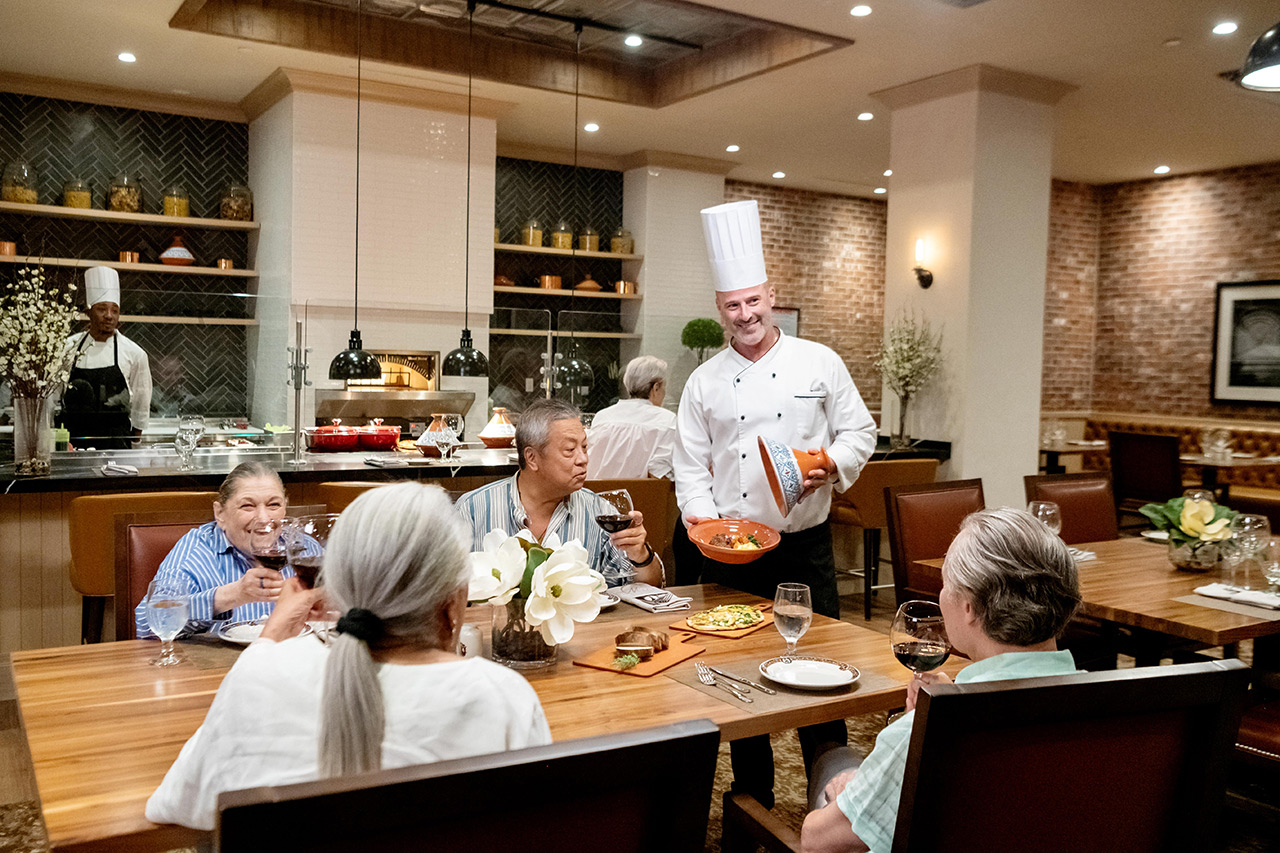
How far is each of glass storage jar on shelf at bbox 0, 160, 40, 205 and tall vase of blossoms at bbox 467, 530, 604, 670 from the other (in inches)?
252

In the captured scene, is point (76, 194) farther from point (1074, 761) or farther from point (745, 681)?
point (1074, 761)

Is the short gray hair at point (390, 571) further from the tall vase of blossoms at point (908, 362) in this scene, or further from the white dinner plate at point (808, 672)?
the tall vase of blossoms at point (908, 362)

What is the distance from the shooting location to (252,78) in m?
6.89

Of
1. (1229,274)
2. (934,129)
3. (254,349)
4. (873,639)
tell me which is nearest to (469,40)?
(254,349)

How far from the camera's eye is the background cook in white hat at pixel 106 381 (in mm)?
5395

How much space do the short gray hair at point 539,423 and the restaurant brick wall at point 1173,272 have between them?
8.34 m

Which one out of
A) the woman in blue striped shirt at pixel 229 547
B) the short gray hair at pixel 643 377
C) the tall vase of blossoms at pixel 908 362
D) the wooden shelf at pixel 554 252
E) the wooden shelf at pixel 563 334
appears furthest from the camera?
the wooden shelf at pixel 554 252

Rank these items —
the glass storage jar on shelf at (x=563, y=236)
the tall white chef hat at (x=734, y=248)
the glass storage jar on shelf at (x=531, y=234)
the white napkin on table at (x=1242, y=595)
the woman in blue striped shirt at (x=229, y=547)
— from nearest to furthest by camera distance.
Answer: the woman in blue striped shirt at (x=229, y=547) → the white napkin on table at (x=1242, y=595) → the tall white chef hat at (x=734, y=248) → the glass storage jar on shelf at (x=531, y=234) → the glass storage jar on shelf at (x=563, y=236)

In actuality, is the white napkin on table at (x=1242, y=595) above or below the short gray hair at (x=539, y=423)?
below

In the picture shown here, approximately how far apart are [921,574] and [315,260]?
5.04 m

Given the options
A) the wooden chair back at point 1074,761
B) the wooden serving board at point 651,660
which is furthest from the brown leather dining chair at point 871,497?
the wooden chair back at point 1074,761

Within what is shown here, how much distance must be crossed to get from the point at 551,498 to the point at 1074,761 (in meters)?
1.63

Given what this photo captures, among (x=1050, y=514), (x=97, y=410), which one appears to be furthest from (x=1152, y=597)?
(x=97, y=410)

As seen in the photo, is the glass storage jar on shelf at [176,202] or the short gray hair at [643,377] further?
the glass storage jar on shelf at [176,202]
